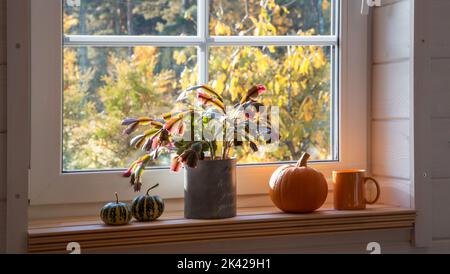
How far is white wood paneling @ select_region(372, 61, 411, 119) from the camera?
1.99 meters

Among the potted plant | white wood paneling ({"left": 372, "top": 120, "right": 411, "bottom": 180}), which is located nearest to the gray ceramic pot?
the potted plant

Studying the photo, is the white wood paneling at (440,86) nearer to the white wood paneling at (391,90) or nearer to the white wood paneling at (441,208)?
the white wood paneling at (391,90)

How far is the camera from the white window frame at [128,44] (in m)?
1.87

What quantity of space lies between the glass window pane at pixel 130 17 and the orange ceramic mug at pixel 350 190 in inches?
22.8

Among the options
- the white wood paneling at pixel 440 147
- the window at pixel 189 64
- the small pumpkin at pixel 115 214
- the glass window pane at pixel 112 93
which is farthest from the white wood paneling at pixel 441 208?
the small pumpkin at pixel 115 214

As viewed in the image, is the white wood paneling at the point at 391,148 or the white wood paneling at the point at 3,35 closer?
the white wood paneling at the point at 3,35

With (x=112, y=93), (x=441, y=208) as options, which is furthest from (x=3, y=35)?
(x=441, y=208)

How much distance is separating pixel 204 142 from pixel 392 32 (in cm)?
65

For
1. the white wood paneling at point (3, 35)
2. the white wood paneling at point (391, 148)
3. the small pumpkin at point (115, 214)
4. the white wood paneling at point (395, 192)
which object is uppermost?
the white wood paneling at point (3, 35)

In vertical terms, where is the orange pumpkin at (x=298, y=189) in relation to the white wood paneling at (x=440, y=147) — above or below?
below

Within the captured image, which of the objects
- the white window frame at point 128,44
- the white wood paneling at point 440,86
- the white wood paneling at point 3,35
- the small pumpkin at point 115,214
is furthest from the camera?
the white wood paneling at point 440,86

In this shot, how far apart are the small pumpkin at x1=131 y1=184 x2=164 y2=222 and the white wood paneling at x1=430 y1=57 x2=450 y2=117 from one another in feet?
2.64

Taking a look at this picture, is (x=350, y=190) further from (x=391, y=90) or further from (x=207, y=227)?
(x=207, y=227)
